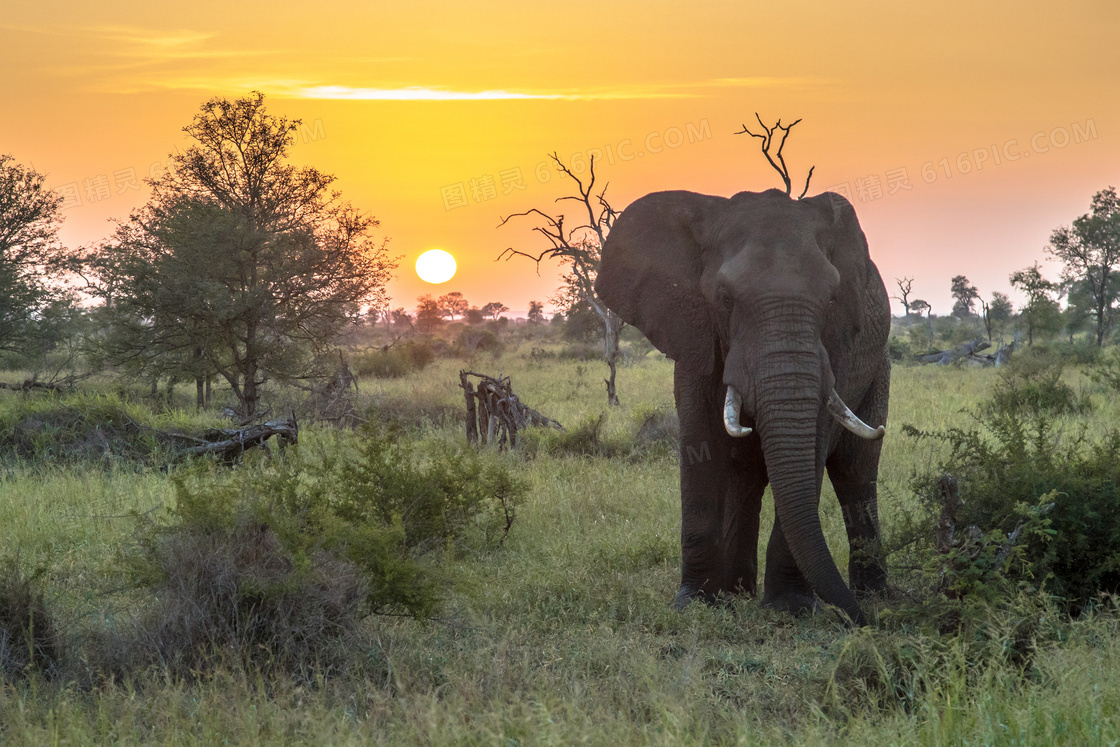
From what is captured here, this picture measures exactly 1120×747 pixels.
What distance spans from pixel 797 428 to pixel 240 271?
1256cm

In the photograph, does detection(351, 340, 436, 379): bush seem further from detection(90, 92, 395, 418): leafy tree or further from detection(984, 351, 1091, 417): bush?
detection(984, 351, 1091, 417): bush

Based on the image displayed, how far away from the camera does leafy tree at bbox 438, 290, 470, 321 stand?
3068 inches

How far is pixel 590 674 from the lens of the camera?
4762 millimetres

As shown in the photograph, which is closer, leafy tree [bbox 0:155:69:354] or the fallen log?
the fallen log

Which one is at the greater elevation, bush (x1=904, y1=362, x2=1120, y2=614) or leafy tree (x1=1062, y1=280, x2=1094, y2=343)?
leafy tree (x1=1062, y1=280, x2=1094, y2=343)

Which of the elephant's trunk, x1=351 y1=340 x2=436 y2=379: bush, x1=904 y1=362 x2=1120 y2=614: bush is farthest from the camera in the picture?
x1=351 y1=340 x2=436 y2=379: bush

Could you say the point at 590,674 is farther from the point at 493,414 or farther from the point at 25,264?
the point at 25,264

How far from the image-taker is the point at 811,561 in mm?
5211

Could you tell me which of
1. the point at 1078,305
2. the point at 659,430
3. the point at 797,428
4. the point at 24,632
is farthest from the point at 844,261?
the point at 1078,305

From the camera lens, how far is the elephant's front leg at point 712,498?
584 cm

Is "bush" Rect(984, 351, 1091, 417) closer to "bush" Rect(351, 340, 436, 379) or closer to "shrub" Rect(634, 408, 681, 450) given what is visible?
"shrub" Rect(634, 408, 681, 450)

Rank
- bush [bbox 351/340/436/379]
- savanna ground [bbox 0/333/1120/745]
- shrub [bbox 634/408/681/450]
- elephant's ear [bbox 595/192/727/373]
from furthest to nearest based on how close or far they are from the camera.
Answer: bush [bbox 351/340/436/379] < shrub [bbox 634/408/681/450] < elephant's ear [bbox 595/192/727/373] < savanna ground [bbox 0/333/1120/745]

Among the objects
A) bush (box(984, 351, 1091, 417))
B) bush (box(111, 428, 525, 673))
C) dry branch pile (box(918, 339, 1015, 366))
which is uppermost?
dry branch pile (box(918, 339, 1015, 366))

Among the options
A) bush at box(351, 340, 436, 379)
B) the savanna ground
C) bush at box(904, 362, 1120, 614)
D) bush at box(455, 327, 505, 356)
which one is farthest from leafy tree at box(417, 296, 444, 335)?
bush at box(904, 362, 1120, 614)
